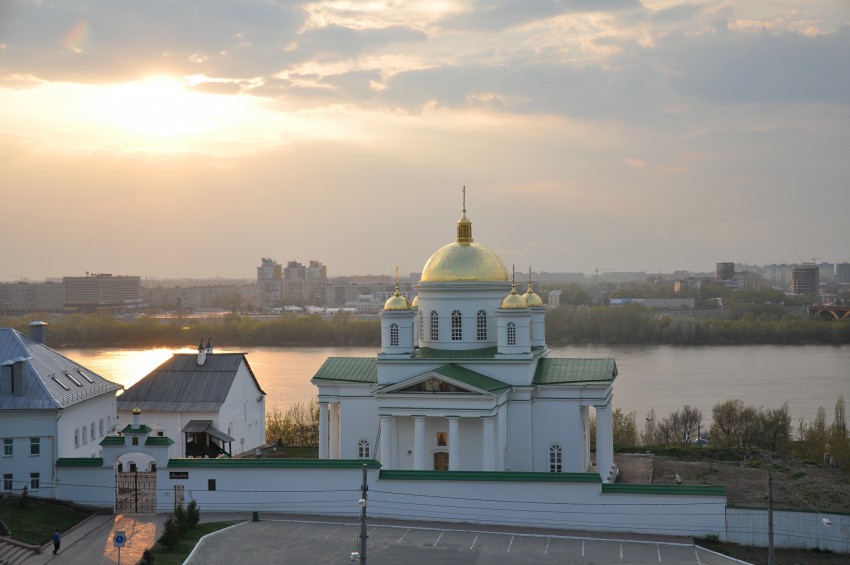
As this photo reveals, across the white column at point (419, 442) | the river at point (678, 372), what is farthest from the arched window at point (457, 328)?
the river at point (678, 372)

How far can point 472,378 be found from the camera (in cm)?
1955

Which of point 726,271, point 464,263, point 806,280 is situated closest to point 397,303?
point 464,263

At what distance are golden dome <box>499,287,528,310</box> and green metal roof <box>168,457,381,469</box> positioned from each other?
475 centimetres

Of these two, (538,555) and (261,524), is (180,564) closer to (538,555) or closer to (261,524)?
(261,524)

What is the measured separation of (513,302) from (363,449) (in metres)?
4.15

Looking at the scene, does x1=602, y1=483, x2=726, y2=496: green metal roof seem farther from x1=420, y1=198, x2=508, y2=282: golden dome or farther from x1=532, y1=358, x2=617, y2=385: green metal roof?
x1=420, y1=198, x2=508, y2=282: golden dome

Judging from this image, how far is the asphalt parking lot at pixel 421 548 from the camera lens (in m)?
14.4

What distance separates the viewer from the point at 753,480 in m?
20.2

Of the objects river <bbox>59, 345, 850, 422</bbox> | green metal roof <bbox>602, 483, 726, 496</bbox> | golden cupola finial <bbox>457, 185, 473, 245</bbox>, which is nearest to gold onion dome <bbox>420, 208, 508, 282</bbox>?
golden cupola finial <bbox>457, 185, 473, 245</bbox>

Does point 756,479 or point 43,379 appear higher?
point 43,379

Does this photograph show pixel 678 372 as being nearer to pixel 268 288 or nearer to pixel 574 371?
pixel 574 371

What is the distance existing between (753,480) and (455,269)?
7.09 m

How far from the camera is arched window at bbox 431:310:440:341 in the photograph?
2116 cm

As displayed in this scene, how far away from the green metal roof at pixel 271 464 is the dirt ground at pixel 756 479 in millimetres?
5546
